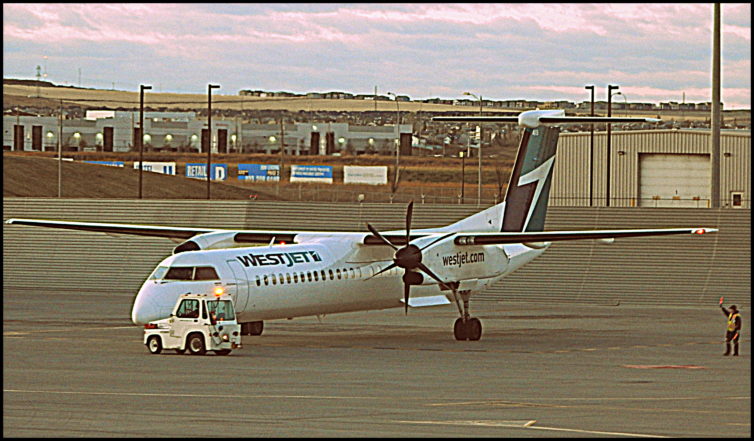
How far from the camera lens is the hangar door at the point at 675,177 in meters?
77.1

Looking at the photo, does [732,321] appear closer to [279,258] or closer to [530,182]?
[530,182]

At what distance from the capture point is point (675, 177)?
7731 centimetres

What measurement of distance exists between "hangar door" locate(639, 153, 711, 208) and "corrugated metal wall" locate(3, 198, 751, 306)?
2772 cm

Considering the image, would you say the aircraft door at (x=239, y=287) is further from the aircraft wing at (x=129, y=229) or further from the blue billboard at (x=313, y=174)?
the blue billboard at (x=313, y=174)

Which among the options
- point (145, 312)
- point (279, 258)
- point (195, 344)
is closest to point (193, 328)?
point (195, 344)

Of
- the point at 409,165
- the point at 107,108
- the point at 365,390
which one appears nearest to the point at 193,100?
the point at 107,108

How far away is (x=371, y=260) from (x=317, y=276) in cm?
218

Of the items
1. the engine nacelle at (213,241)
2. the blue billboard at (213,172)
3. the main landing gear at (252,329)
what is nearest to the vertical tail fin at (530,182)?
the main landing gear at (252,329)

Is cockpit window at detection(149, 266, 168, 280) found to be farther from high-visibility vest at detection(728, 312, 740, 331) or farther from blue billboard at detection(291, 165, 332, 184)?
blue billboard at detection(291, 165, 332, 184)

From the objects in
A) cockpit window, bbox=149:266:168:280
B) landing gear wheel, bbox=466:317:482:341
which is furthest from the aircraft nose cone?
landing gear wheel, bbox=466:317:482:341

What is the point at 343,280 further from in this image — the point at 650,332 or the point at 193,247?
the point at 650,332

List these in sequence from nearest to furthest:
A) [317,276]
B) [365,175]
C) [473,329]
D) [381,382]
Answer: [381,382]
[317,276]
[473,329]
[365,175]

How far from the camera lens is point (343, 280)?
96.5 feet

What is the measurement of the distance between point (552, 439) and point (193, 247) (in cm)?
1763
